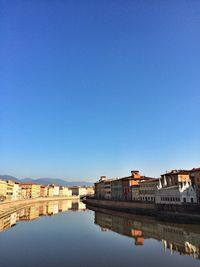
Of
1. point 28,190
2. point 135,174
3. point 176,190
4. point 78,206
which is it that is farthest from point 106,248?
point 28,190

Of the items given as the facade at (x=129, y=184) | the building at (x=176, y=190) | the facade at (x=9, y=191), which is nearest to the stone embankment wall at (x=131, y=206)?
the building at (x=176, y=190)

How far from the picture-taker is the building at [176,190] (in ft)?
209

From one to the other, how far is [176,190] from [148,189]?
753 inches

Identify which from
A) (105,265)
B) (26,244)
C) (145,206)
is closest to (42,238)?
(26,244)

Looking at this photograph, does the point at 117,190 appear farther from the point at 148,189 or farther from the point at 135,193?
the point at 148,189

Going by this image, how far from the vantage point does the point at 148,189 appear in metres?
83.8

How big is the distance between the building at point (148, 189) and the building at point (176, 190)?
4.28 meters

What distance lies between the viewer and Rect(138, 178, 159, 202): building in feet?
265

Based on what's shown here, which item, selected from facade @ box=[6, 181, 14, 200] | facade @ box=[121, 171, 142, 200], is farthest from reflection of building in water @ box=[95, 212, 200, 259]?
facade @ box=[6, 181, 14, 200]

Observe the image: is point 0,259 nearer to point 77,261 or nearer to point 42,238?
point 77,261

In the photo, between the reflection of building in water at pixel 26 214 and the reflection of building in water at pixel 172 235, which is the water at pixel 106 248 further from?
the reflection of building in water at pixel 26 214

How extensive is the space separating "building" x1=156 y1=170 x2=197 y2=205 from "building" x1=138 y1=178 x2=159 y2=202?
428 cm

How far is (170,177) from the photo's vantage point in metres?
73.3

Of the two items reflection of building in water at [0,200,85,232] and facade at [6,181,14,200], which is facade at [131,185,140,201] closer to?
reflection of building in water at [0,200,85,232]
